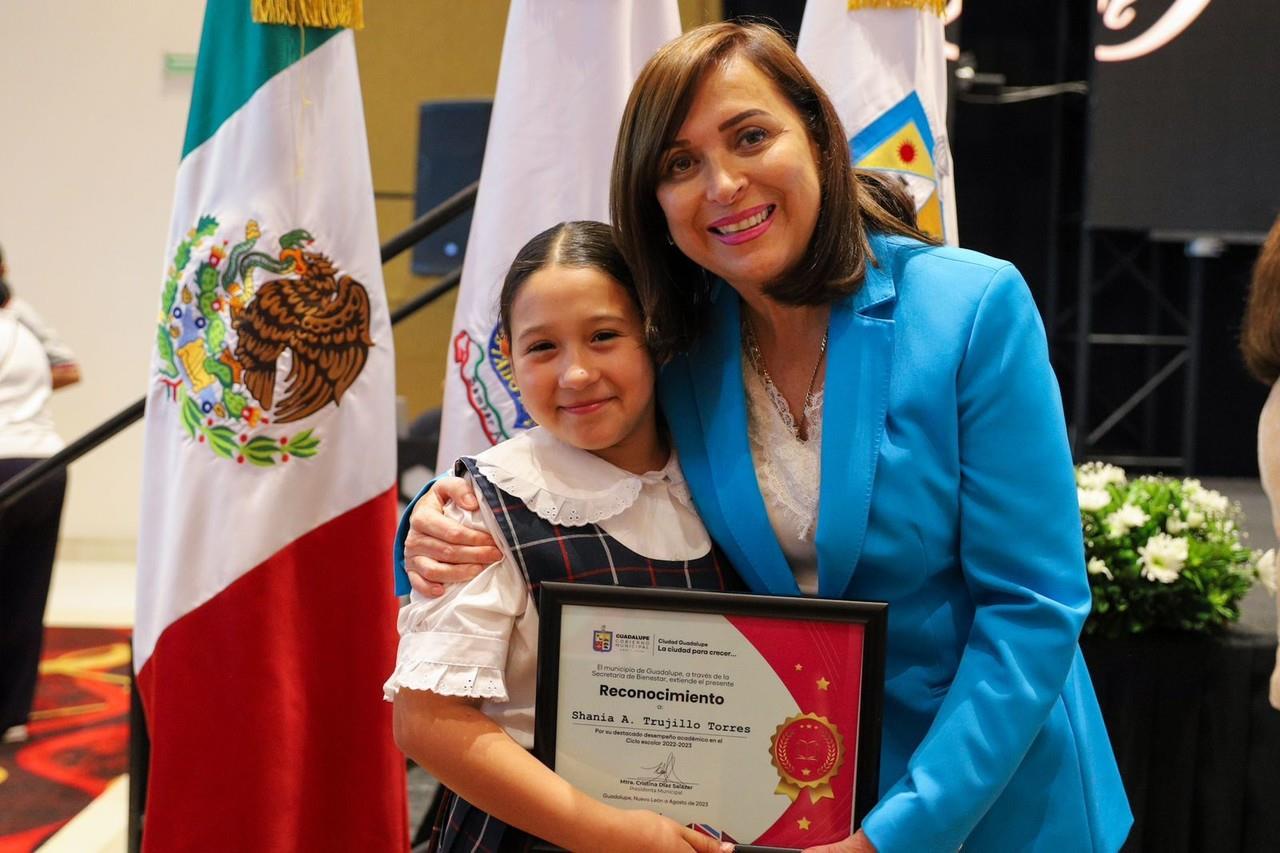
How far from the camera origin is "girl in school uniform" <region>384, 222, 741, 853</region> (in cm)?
124

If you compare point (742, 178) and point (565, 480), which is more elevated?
point (742, 178)

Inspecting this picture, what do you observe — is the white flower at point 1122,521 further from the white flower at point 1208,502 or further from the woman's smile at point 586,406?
the woman's smile at point 586,406

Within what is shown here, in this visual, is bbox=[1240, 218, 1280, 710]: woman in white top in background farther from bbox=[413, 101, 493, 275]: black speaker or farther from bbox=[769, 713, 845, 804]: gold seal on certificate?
bbox=[413, 101, 493, 275]: black speaker

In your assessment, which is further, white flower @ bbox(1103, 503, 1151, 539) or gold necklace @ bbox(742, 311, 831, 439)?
white flower @ bbox(1103, 503, 1151, 539)

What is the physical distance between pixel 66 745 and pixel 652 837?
3.45m

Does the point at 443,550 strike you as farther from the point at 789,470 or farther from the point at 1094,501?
the point at 1094,501

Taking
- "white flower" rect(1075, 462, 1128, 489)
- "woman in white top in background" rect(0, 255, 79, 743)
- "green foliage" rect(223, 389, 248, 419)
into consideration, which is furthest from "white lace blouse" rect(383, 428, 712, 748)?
"woman in white top in background" rect(0, 255, 79, 743)

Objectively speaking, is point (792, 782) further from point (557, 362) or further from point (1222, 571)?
point (1222, 571)

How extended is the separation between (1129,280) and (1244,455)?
1.28 m

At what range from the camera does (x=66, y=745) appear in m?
4.03

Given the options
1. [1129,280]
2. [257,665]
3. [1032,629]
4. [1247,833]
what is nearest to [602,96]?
[257,665]

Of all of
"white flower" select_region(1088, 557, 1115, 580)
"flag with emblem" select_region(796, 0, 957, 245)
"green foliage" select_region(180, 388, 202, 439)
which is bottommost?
"white flower" select_region(1088, 557, 1115, 580)

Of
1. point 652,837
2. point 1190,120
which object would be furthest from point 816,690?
point 1190,120

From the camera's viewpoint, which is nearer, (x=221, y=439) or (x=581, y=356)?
(x=581, y=356)
